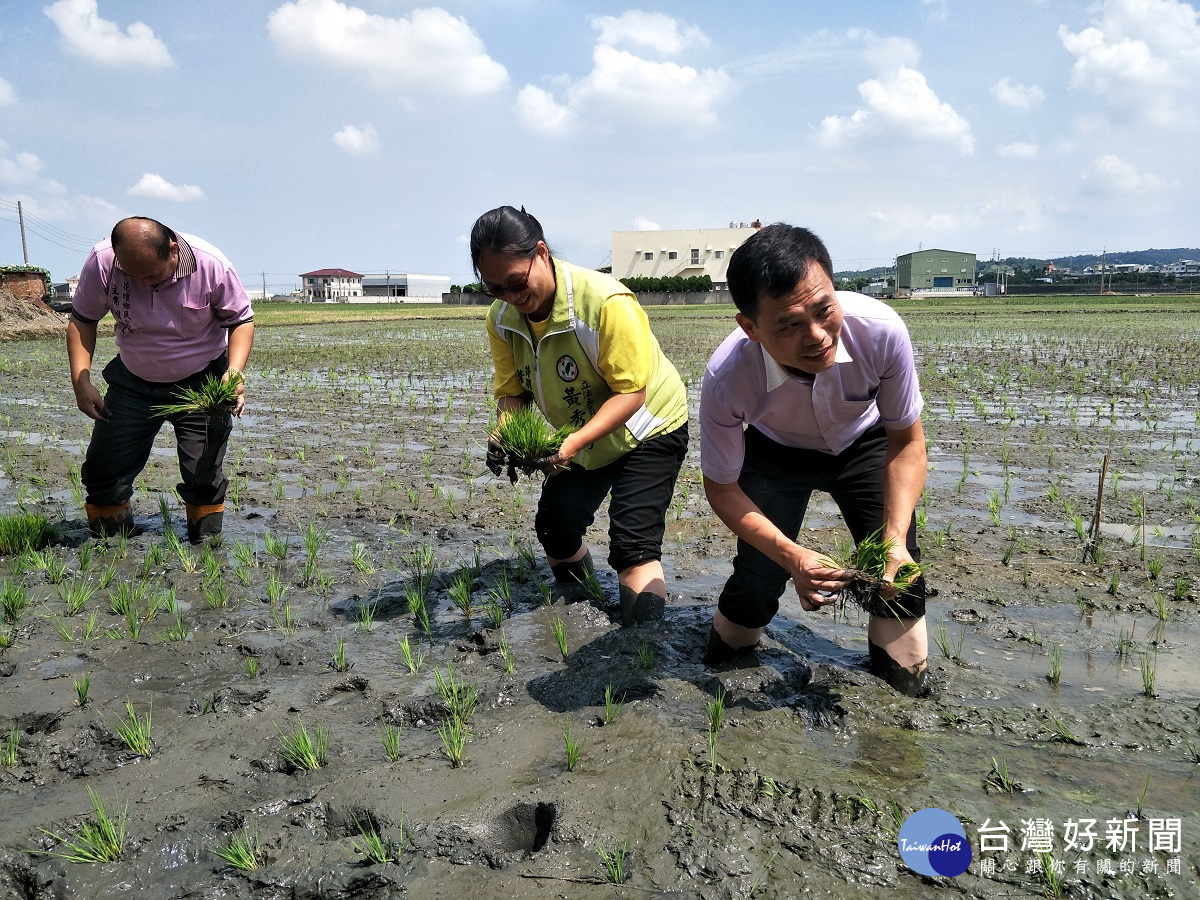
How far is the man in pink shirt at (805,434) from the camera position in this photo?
7.07ft

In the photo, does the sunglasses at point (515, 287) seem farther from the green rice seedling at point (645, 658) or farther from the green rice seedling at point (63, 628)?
the green rice seedling at point (63, 628)

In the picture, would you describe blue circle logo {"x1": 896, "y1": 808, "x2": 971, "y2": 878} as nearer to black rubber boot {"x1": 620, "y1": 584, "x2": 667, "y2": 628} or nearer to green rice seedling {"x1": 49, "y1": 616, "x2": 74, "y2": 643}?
black rubber boot {"x1": 620, "y1": 584, "x2": 667, "y2": 628}

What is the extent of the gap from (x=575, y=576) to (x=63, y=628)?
2108mm

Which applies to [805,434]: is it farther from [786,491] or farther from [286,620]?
[286,620]

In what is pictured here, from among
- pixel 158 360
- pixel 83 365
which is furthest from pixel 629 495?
pixel 83 365

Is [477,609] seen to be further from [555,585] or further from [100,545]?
[100,545]

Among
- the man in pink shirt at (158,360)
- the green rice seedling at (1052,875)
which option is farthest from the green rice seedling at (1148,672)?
the man in pink shirt at (158,360)

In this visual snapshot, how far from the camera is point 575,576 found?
383 centimetres

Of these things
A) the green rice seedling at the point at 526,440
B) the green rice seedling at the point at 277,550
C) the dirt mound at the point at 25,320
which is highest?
the dirt mound at the point at 25,320

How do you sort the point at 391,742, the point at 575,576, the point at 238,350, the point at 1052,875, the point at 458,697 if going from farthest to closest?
the point at 238,350 < the point at 575,576 < the point at 458,697 < the point at 391,742 < the point at 1052,875

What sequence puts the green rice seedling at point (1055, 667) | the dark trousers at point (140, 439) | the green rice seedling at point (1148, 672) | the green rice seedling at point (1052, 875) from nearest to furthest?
1. the green rice seedling at point (1052, 875)
2. the green rice seedling at point (1148, 672)
3. the green rice seedling at point (1055, 667)
4. the dark trousers at point (140, 439)

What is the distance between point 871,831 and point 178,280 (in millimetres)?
3980

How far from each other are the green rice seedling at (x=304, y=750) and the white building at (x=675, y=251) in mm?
61598

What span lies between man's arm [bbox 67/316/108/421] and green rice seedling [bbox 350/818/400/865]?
3.13m
